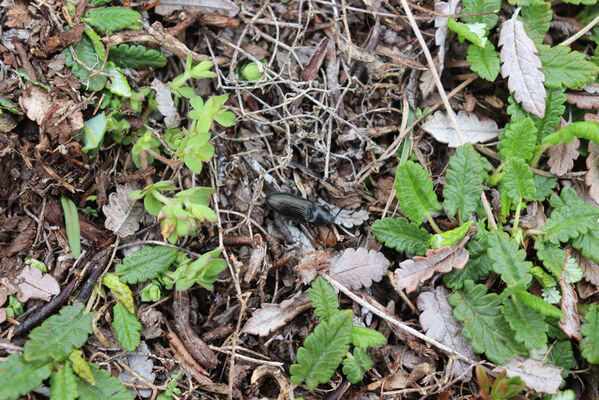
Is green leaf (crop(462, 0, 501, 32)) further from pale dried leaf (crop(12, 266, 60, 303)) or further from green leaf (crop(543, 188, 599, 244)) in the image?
pale dried leaf (crop(12, 266, 60, 303))

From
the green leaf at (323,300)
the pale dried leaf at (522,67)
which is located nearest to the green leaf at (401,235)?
the green leaf at (323,300)

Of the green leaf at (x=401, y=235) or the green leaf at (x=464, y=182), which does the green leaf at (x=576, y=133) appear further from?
the green leaf at (x=401, y=235)

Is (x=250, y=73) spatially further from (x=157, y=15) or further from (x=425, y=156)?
(x=425, y=156)

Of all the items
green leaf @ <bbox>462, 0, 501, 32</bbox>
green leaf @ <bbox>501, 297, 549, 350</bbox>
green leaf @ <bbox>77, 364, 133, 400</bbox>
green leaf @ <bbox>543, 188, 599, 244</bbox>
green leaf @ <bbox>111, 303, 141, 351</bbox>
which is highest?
green leaf @ <bbox>462, 0, 501, 32</bbox>

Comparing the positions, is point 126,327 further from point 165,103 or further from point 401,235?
point 401,235

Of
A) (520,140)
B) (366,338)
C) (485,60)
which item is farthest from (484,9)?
(366,338)

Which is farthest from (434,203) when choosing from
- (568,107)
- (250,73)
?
(250,73)

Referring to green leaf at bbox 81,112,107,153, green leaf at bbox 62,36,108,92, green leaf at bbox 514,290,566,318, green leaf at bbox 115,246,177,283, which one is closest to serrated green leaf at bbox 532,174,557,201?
green leaf at bbox 514,290,566,318
